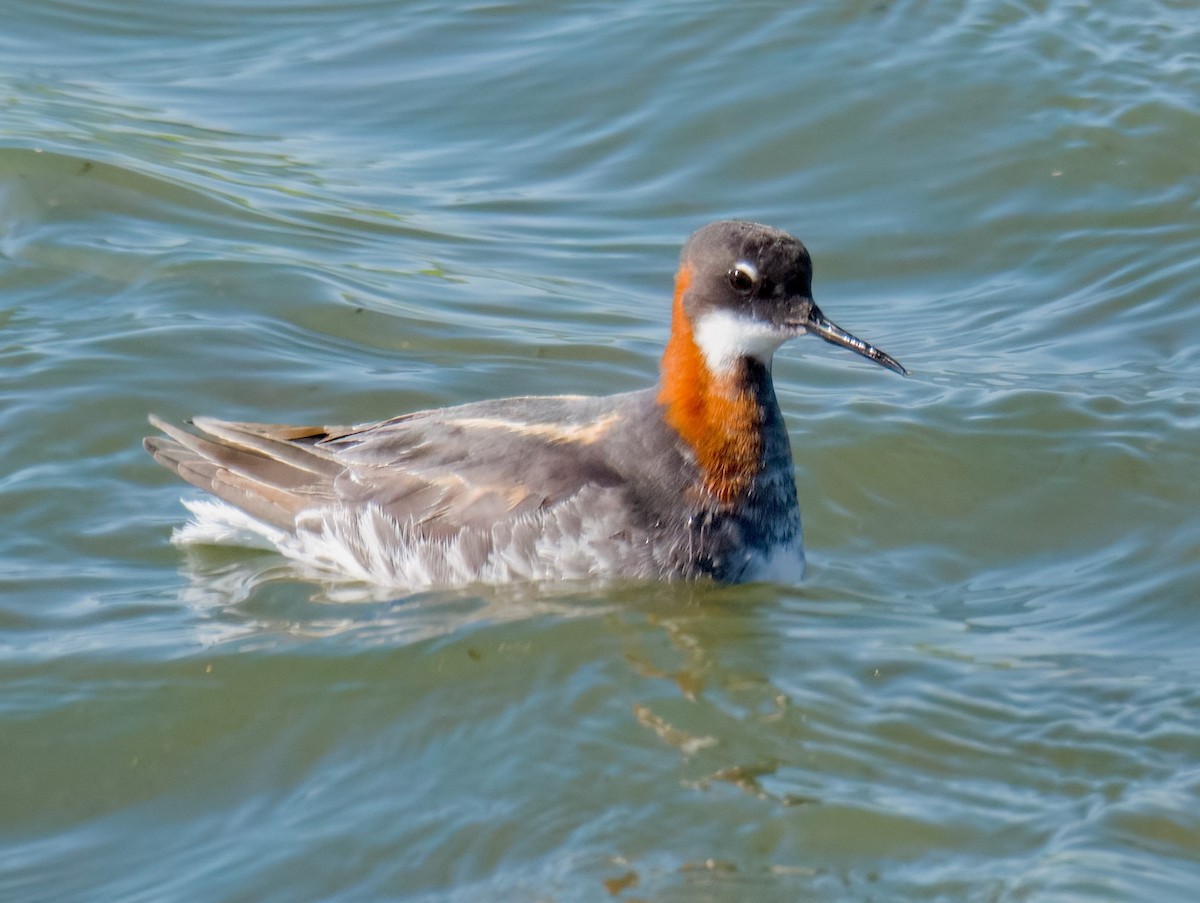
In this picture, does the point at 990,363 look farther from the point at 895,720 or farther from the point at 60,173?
the point at 60,173

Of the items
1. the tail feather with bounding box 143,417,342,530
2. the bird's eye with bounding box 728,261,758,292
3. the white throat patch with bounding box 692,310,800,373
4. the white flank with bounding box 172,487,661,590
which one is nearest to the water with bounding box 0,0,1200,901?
the white flank with bounding box 172,487,661,590

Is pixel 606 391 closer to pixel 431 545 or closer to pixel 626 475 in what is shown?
pixel 626 475

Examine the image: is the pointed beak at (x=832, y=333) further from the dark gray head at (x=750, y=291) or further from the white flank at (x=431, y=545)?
the white flank at (x=431, y=545)

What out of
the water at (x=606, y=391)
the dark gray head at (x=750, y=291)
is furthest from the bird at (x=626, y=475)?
the water at (x=606, y=391)

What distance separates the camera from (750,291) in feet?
25.1

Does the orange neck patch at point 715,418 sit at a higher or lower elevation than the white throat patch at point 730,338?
lower

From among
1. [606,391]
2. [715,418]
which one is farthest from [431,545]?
[606,391]

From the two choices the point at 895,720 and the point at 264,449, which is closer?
the point at 895,720

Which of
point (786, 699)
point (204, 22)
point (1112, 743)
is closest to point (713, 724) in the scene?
point (786, 699)

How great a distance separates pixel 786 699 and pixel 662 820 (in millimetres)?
996

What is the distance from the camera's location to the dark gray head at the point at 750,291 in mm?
7609

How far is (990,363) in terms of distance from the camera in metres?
10.3

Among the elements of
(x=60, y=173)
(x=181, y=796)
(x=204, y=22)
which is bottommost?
(x=181, y=796)

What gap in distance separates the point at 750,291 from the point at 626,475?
934 mm
